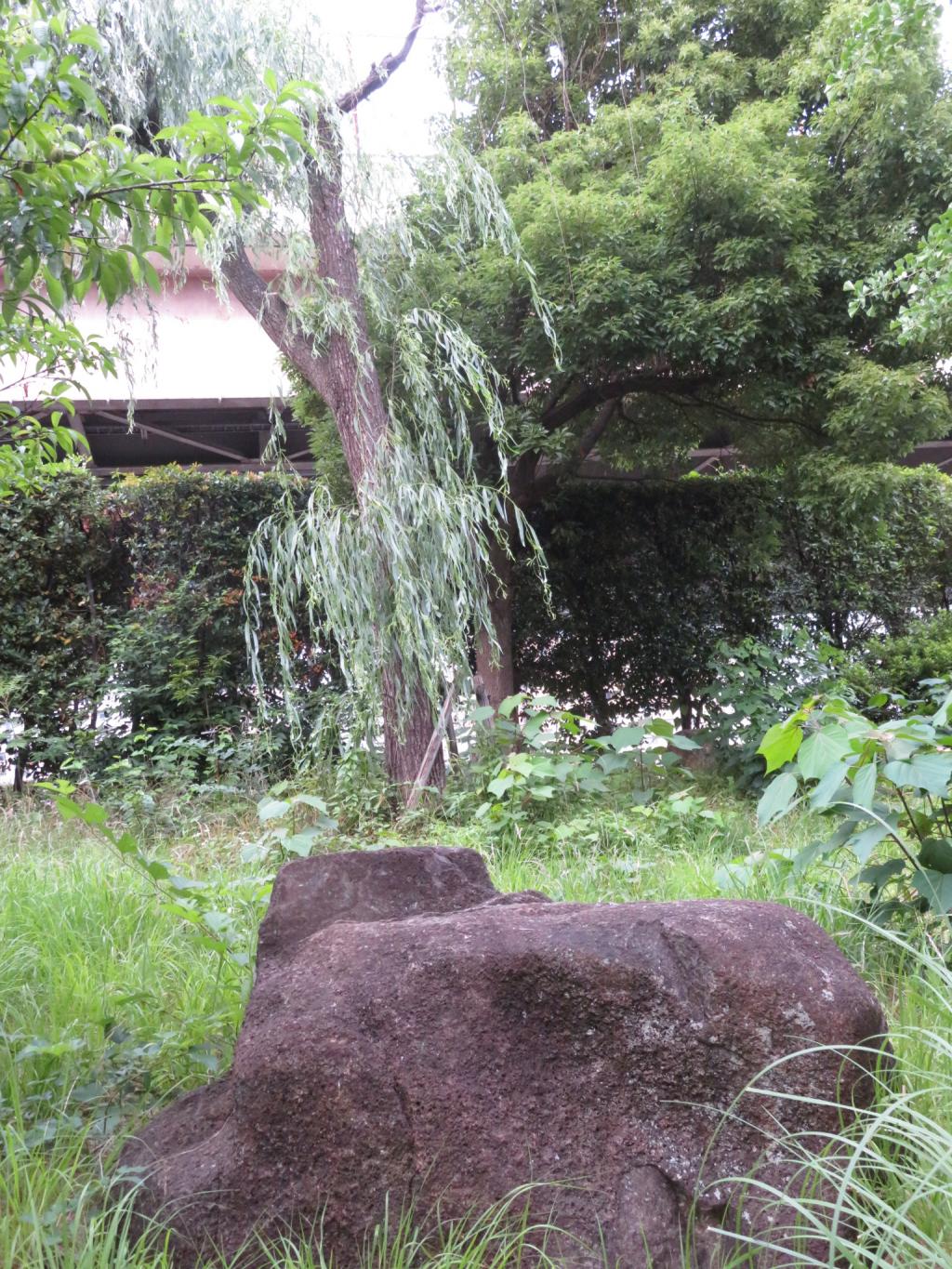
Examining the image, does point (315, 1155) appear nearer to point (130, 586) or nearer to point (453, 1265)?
point (453, 1265)

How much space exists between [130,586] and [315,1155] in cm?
604

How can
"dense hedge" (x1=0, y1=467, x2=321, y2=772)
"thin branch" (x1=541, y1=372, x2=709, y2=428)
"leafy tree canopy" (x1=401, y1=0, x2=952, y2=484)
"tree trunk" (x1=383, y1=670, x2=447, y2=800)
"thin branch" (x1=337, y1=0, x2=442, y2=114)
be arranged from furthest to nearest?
"dense hedge" (x1=0, y1=467, x2=321, y2=772)
"thin branch" (x1=541, y1=372, x2=709, y2=428)
"thin branch" (x1=337, y1=0, x2=442, y2=114)
"leafy tree canopy" (x1=401, y1=0, x2=952, y2=484)
"tree trunk" (x1=383, y1=670, x2=447, y2=800)

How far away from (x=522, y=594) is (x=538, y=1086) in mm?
6179

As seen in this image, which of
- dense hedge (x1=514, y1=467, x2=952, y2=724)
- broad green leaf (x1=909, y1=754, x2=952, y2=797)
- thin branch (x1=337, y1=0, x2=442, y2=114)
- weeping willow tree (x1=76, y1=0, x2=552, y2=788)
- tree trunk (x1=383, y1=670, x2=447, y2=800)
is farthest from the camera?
dense hedge (x1=514, y1=467, x2=952, y2=724)

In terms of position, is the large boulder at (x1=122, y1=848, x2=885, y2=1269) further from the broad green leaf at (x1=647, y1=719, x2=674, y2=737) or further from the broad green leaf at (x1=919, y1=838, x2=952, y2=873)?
the broad green leaf at (x1=647, y1=719, x2=674, y2=737)

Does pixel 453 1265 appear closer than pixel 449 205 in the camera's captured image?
Yes

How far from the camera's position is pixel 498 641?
6.41m

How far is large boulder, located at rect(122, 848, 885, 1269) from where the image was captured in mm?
1506

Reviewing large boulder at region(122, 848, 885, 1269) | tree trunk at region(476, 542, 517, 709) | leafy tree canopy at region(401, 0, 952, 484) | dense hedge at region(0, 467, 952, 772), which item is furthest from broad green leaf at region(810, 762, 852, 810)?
tree trunk at region(476, 542, 517, 709)

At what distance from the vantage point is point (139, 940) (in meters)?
2.97

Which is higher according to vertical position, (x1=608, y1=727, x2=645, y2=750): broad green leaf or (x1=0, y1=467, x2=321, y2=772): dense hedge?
(x1=0, y1=467, x2=321, y2=772): dense hedge

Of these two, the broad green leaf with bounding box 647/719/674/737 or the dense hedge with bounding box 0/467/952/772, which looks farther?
the dense hedge with bounding box 0/467/952/772

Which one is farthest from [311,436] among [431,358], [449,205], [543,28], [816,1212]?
[816,1212]

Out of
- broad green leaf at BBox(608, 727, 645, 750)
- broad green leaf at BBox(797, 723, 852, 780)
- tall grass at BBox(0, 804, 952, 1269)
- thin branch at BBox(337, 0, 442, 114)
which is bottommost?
tall grass at BBox(0, 804, 952, 1269)
